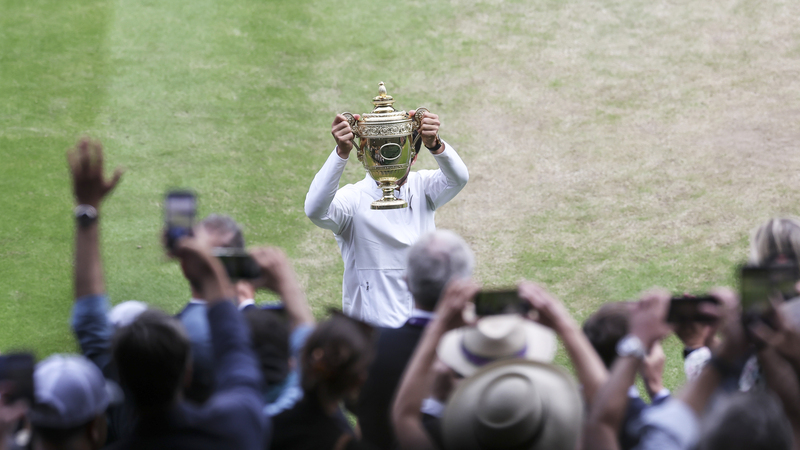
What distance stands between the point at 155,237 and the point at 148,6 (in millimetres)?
4054

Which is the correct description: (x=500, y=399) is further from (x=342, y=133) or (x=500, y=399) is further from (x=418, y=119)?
(x=418, y=119)

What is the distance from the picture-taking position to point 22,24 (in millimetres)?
11070

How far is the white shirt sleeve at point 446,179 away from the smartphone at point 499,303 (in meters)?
2.27

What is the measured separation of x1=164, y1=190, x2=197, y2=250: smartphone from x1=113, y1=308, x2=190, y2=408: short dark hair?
351 mm

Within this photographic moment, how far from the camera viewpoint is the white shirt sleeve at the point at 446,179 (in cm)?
511

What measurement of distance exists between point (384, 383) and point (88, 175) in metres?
1.30

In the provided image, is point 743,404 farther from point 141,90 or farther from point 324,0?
point 324,0

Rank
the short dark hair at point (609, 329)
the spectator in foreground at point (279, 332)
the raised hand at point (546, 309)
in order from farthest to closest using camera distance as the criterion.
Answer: the short dark hair at point (609, 329) → the spectator in foreground at point (279, 332) → the raised hand at point (546, 309)

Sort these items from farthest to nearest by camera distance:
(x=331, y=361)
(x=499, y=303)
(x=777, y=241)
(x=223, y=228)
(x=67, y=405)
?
(x=223, y=228)
(x=777, y=241)
(x=499, y=303)
(x=331, y=361)
(x=67, y=405)

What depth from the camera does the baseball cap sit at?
247 centimetres

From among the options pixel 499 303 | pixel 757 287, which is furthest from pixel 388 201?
pixel 757 287

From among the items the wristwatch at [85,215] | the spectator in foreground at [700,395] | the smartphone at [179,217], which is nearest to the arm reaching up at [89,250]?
the wristwatch at [85,215]

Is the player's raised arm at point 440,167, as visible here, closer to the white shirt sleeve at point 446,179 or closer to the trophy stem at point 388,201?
the white shirt sleeve at point 446,179

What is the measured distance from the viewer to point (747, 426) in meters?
2.22
